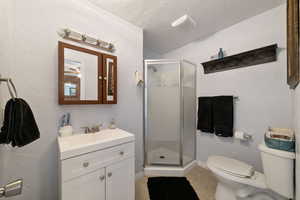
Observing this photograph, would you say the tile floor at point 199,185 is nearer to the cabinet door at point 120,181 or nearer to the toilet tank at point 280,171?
the cabinet door at point 120,181

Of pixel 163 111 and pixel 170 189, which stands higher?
pixel 163 111

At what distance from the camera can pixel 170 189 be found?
1.60 meters

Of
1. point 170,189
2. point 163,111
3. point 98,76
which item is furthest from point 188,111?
point 98,76

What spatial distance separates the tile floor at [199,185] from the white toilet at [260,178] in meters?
0.16

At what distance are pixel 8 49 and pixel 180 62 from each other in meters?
1.97

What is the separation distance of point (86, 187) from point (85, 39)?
1.37 m

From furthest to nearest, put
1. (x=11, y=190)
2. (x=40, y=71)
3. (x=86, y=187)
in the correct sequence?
(x=40, y=71)
(x=86, y=187)
(x=11, y=190)

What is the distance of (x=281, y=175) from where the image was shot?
0.97 metres

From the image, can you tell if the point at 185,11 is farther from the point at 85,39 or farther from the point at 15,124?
the point at 15,124

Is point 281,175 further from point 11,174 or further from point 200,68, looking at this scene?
point 11,174

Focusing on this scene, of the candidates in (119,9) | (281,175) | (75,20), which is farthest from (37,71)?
(281,175)

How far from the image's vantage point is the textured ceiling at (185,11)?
1.38m

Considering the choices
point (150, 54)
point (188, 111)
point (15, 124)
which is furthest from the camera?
point (150, 54)

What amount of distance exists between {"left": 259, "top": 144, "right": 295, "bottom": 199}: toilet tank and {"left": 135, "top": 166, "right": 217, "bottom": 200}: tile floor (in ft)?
2.33
